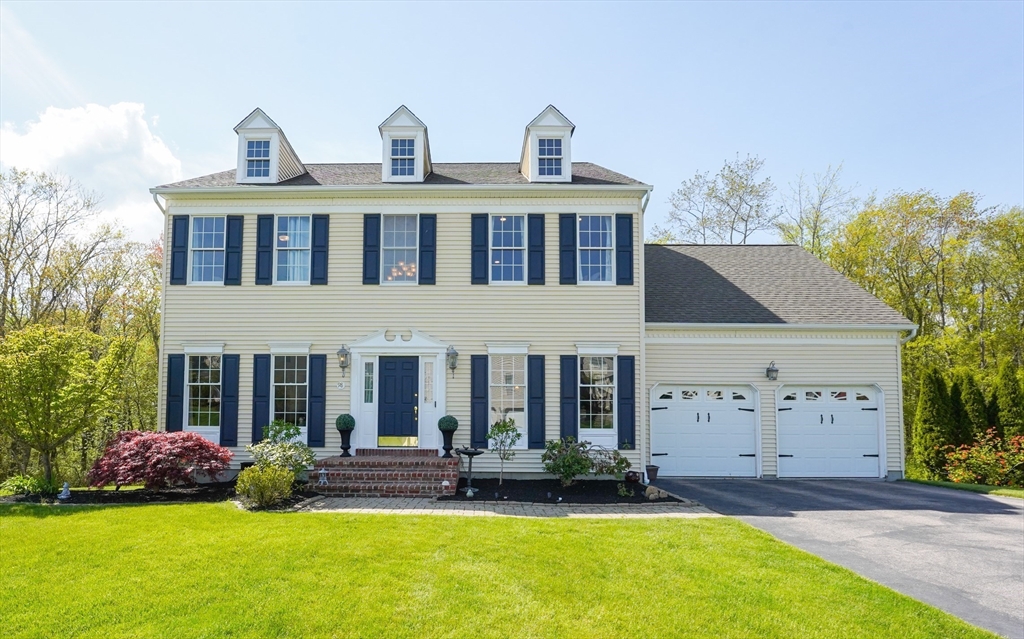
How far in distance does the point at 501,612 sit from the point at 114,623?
329cm

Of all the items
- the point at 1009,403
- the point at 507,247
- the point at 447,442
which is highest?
the point at 507,247

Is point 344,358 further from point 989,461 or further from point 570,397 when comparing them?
point 989,461

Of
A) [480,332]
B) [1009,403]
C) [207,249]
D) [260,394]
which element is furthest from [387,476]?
[1009,403]

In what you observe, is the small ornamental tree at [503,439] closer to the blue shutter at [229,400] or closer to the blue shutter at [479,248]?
the blue shutter at [479,248]

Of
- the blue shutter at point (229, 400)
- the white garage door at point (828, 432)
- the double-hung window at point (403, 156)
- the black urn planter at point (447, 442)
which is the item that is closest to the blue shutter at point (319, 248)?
the double-hung window at point (403, 156)

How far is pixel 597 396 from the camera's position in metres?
12.6

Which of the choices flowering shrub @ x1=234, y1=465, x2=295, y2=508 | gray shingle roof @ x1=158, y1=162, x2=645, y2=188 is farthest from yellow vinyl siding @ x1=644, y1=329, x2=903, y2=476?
flowering shrub @ x1=234, y1=465, x2=295, y2=508

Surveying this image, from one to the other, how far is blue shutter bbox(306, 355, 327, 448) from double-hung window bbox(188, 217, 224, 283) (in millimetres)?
2995

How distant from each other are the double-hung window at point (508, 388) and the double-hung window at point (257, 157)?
22.7ft

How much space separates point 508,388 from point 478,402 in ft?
2.40

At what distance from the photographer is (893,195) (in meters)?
23.3

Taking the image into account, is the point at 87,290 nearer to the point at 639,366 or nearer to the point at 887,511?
the point at 639,366

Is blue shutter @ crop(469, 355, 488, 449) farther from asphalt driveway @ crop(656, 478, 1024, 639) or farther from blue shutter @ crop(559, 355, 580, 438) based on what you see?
asphalt driveway @ crop(656, 478, 1024, 639)

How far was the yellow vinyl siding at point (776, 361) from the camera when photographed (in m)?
13.4
